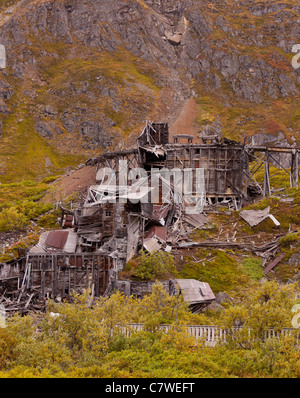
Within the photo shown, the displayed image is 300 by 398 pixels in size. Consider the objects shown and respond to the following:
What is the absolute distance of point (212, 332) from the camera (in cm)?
1809

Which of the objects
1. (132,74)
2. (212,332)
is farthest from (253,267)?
(132,74)

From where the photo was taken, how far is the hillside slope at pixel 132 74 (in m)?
121

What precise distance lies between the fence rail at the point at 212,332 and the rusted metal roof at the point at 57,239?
16.8 meters

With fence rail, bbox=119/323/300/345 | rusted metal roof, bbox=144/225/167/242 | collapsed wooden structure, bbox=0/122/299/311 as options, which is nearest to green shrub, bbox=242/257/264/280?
collapsed wooden structure, bbox=0/122/299/311

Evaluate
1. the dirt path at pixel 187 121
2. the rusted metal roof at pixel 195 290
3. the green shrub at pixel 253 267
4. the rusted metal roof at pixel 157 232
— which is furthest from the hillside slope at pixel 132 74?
the rusted metal roof at pixel 195 290

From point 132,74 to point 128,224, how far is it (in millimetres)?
117132

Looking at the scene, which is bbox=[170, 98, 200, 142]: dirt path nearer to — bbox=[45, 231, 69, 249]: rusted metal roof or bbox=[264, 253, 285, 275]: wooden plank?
bbox=[45, 231, 69, 249]: rusted metal roof

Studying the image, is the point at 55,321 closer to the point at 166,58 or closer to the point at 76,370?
the point at 76,370

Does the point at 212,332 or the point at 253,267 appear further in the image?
the point at 253,267

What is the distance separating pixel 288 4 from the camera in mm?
169500

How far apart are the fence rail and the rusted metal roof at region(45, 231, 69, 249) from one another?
16.8 meters

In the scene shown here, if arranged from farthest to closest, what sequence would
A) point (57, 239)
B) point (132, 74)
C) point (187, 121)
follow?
1. point (132, 74)
2. point (187, 121)
3. point (57, 239)

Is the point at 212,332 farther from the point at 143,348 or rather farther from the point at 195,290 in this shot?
the point at 195,290

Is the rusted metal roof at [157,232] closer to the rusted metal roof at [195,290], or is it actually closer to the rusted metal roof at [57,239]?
the rusted metal roof at [57,239]
